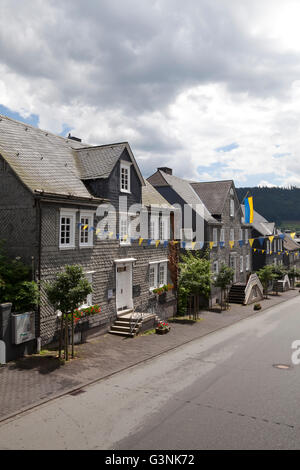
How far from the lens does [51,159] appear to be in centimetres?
1998

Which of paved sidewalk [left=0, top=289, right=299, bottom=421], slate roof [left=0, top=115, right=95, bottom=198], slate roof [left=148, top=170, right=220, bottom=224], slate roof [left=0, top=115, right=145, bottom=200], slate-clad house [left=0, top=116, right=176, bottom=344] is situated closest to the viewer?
paved sidewalk [left=0, top=289, right=299, bottom=421]

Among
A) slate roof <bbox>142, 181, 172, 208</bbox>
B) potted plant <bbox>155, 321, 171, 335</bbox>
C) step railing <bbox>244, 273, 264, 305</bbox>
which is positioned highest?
slate roof <bbox>142, 181, 172, 208</bbox>

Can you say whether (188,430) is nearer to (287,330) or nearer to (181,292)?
(287,330)

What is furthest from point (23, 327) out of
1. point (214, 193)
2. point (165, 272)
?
point (214, 193)

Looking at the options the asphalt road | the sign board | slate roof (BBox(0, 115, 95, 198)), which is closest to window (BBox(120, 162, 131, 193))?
slate roof (BBox(0, 115, 95, 198))

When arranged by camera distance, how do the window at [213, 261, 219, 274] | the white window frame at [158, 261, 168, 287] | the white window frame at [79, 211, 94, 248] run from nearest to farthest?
1. the white window frame at [79, 211, 94, 248]
2. the white window frame at [158, 261, 168, 287]
3. the window at [213, 261, 219, 274]

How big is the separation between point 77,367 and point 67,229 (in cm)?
664

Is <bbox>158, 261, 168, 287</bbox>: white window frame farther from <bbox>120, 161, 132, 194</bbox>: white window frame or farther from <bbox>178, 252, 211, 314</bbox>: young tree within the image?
<bbox>120, 161, 132, 194</bbox>: white window frame

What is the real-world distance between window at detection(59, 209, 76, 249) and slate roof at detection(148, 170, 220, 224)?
1812cm

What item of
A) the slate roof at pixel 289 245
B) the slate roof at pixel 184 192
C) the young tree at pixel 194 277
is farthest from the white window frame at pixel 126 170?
the slate roof at pixel 289 245

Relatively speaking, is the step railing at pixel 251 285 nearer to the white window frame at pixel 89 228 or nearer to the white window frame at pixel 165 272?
the white window frame at pixel 165 272

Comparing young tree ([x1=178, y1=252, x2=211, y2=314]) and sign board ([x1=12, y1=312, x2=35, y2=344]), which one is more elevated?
young tree ([x1=178, y1=252, x2=211, y2=314])

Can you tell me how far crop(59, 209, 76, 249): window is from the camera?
686 inches

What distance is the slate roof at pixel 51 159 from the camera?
17.2 metres
